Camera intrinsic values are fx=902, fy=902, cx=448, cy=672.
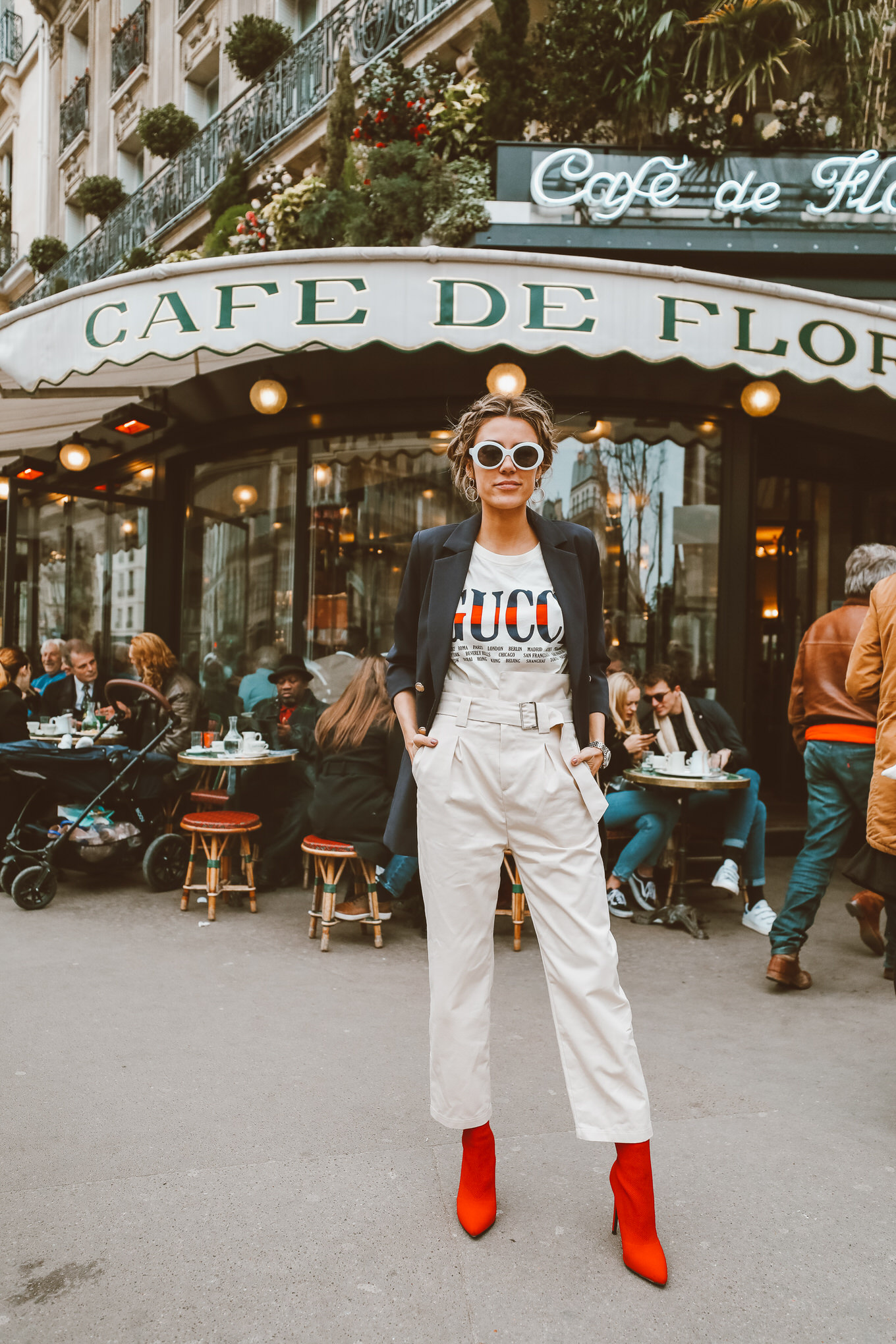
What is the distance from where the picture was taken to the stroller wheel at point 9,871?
19.4 ft

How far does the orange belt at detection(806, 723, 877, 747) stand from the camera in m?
4.13

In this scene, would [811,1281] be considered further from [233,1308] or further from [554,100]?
[554,100]

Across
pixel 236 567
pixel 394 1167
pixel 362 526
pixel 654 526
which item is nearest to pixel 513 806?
pixel 394 1167

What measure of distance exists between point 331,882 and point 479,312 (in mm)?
3436

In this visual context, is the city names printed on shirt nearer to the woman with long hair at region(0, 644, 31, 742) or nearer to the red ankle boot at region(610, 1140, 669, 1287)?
the red ankle boot at region(610, 1140, 669, 1287)

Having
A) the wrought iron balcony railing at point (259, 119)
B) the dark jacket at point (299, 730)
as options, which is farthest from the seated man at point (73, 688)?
the wrought iron balcony railing at point (259, 119)

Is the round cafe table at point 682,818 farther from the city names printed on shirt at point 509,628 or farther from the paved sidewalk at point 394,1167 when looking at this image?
the city names printed on shirt at point 509,628

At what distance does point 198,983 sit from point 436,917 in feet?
7.96

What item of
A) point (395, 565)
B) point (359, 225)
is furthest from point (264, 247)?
point (395, 565)

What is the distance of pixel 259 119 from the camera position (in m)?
14.4

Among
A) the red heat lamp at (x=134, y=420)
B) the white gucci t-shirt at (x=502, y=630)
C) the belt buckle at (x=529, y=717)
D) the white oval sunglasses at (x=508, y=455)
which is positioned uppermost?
the red heat lamp at (x=134, y=420)

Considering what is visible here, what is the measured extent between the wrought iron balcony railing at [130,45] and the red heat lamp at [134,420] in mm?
15266

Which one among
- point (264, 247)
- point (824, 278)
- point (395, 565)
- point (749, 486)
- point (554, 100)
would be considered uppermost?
point (554, 100)

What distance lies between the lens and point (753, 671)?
342 inches
